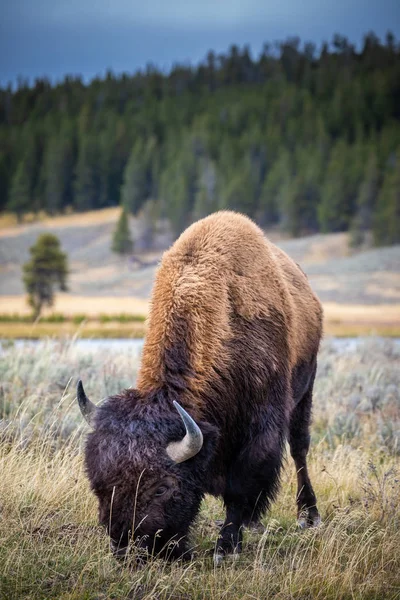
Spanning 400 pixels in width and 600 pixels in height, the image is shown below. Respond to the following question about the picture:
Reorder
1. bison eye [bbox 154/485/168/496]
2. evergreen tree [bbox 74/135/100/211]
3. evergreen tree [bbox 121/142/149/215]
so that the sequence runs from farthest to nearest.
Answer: evergreen tree [bbox 74/135/100/211]
evergreen tree [bbox 121/142/149/215]
bison eye [bbox 154/485/168/496]

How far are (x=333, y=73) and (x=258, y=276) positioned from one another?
3020 inches

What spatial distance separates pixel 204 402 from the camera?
4.89 metres

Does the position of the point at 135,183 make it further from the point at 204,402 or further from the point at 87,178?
the point at 204,402

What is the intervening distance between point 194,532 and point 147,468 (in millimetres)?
913

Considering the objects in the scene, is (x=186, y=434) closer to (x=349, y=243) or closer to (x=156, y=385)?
(x=156, y=385)

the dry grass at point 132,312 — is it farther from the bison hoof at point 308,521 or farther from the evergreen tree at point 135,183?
the bison hoof at point 308,521

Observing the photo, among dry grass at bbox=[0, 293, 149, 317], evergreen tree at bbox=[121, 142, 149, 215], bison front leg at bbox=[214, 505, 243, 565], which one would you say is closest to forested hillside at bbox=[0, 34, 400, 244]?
evergreen tree at bbox=[121, 142, 149, 215]

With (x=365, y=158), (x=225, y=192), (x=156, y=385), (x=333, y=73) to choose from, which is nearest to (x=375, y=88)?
(x=333, y=73)

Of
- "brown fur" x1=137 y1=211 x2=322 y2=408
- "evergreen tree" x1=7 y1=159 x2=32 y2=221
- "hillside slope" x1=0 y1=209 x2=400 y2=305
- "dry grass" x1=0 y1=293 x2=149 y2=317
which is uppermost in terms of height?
"evergreen tree" x1=7 y1=159 x2=32 y2=221

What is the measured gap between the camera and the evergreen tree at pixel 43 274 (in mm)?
34594

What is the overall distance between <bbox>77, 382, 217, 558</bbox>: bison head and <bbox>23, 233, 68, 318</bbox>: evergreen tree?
30.0 metres

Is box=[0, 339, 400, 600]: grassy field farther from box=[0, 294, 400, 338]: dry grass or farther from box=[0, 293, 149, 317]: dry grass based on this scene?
box=[0, 293, 149, 317]: dry grass

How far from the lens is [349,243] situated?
4738cm

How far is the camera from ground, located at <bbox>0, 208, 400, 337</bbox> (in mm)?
35531
